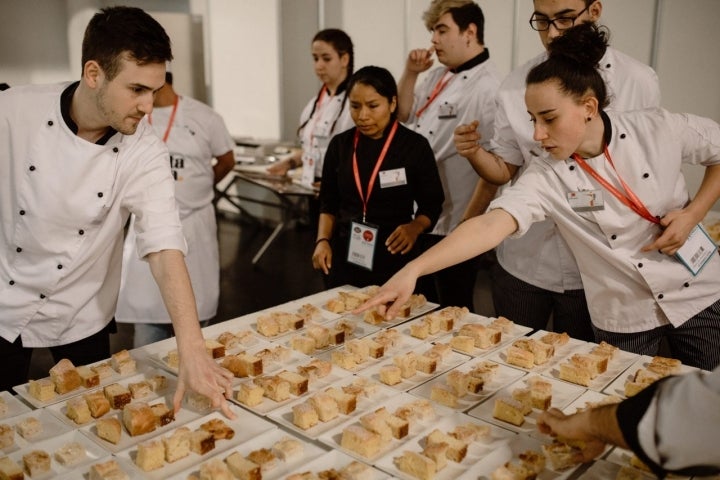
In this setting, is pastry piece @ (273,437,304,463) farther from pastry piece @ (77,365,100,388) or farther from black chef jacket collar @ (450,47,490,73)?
black chef jacket collar @ (450,47,490,73)

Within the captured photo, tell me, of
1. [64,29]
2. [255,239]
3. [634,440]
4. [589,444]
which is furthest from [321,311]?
[64,29]

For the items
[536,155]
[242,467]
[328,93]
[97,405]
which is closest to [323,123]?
[328,93]

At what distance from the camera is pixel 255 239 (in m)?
6.74

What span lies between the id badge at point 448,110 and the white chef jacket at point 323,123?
22.4 inches

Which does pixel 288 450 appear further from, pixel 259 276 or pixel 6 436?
pixel 259 276

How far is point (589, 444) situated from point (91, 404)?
43.0 inches

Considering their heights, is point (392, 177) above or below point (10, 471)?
above

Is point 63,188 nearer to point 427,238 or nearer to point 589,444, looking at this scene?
point 589,444

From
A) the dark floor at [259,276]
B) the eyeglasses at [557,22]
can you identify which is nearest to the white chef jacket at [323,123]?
the dark floor at [259,276]

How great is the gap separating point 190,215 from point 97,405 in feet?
5.75

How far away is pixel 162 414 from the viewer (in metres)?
1.41

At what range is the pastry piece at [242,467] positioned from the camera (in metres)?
1.20

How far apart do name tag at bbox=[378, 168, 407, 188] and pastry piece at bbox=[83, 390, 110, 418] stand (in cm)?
156

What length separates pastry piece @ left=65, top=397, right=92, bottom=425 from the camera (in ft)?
4.63
